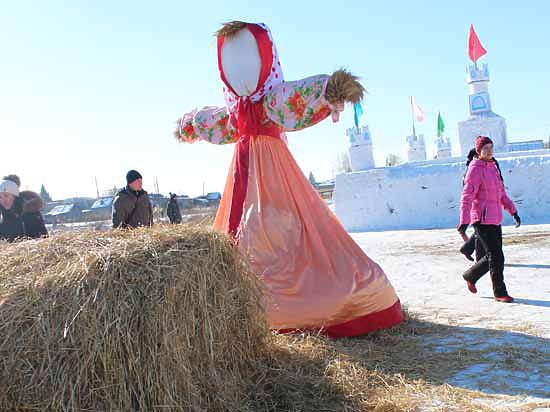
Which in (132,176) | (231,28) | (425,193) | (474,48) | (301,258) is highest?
(474,48)

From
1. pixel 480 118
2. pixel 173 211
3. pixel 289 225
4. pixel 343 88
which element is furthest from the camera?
pixel 480 118

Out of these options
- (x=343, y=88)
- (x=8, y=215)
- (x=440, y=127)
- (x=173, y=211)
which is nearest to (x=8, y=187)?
(x=8, y=215)

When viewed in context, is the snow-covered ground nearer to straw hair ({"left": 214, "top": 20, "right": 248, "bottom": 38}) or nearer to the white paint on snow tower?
straw hair ({"left": 214, "top": 20, "right": 248, "bottom": 38})

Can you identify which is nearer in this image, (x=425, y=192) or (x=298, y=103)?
(x=298, y=103)

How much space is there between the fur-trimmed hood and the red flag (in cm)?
1736

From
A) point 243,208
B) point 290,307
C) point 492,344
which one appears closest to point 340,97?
point 243,208

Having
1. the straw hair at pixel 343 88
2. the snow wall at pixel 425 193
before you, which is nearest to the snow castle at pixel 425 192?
the snow wall at pixel 425 193

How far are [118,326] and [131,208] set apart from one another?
9.91 feet

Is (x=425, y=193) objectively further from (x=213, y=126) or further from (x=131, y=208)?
(x=131, y=208)

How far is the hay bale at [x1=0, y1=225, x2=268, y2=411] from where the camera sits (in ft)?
6.79

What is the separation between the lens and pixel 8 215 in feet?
16.4

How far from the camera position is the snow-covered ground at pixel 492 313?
2.78m

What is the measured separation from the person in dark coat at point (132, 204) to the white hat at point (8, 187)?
979mm

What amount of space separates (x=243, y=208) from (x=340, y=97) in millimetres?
1080
